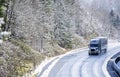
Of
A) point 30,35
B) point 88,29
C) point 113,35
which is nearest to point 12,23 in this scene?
point 30,35

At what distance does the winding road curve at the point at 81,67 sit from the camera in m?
39.8

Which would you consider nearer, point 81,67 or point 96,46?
point 81,67

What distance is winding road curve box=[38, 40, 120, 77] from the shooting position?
3978cm

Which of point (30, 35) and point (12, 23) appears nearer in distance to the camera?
point (12, 23)

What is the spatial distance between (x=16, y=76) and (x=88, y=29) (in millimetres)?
59363

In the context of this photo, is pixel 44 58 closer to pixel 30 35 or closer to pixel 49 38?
pixel 30 35

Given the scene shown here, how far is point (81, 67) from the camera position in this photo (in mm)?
45719

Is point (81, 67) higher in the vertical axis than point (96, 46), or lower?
lower

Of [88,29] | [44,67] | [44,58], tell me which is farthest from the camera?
[88,29]

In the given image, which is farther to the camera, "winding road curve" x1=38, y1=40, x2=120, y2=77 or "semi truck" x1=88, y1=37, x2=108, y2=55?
"semi truck" x1=88, y1=37, x2=108, y2=55

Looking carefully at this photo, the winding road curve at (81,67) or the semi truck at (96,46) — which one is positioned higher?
the semi truck at (96,46)

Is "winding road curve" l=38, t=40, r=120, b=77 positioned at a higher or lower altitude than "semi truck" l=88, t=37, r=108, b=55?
lower

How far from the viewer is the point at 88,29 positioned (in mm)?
89812

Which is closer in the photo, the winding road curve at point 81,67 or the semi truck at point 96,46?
the winding road curve at point 81,67
